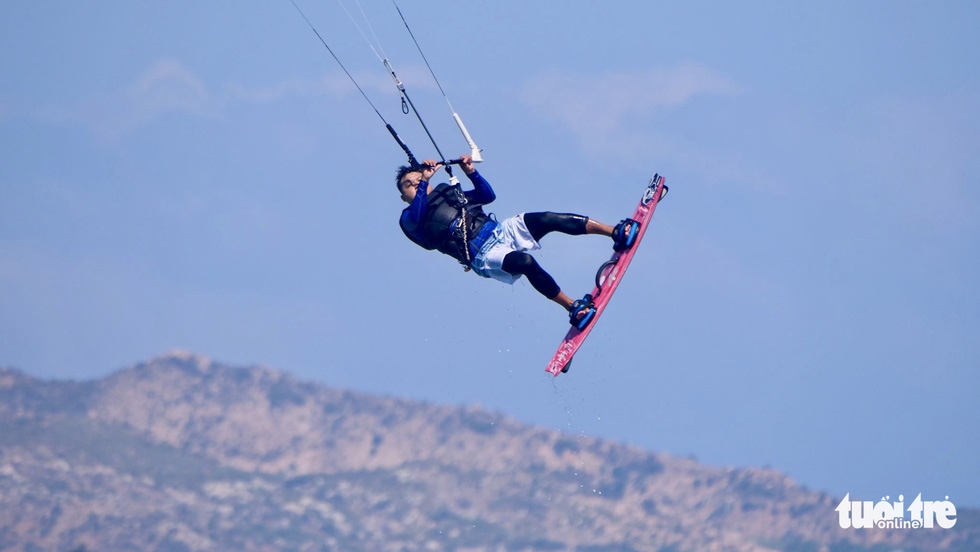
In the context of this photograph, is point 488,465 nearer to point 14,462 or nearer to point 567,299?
point 14,462

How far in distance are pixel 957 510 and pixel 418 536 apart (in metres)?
66.4

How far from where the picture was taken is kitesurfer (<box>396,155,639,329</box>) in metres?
18.4

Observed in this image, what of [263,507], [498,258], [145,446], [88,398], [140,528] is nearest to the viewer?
[498,258]

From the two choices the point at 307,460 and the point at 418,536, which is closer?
the point at 418,536

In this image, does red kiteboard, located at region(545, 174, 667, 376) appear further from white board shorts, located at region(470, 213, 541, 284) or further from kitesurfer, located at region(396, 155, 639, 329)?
white board shorts, located at region(470, 213, 541, 284)

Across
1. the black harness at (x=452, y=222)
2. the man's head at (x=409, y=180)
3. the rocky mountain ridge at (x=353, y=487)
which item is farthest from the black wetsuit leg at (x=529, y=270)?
the rocky mountain ridge at (x=353, y=487)

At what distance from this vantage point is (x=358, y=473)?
178125 millimetres

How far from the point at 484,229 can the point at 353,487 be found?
157951 mm

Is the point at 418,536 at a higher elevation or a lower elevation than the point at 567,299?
higher

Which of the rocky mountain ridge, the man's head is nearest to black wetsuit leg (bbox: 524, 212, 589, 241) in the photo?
the man's head

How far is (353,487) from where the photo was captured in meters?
173

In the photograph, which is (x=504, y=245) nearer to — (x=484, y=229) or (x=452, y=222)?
(x=484, y=229)

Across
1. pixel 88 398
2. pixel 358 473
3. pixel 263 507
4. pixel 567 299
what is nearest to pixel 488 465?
pixel 358 473

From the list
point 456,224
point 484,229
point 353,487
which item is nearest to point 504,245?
point 484,229
